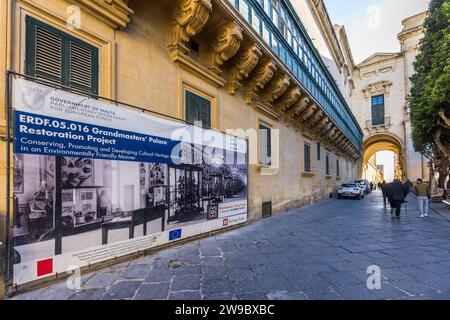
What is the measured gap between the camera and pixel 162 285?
10.6ft

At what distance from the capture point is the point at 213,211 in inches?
238

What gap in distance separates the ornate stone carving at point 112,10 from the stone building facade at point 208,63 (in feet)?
0.05

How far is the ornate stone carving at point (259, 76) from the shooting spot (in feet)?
25.4

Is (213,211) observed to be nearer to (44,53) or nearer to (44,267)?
(44,267)

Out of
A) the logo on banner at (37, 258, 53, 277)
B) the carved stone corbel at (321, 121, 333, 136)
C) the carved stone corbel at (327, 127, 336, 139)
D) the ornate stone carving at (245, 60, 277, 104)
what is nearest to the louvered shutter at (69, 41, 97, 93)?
the logo on banner at (37, 258, 53, 277)

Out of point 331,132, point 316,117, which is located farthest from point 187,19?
point 331,132

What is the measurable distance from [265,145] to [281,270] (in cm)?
616

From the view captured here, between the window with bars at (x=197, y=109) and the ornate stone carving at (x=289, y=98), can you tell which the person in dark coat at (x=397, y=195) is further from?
the window with bars at (x=197, y=109)
